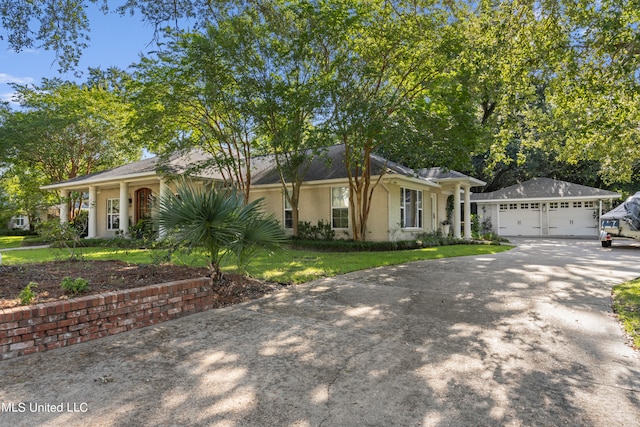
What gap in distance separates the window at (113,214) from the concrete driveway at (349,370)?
16.5 metres

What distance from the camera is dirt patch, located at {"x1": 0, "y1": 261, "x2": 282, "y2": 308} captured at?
488 cm

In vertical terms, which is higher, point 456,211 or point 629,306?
point 456,211

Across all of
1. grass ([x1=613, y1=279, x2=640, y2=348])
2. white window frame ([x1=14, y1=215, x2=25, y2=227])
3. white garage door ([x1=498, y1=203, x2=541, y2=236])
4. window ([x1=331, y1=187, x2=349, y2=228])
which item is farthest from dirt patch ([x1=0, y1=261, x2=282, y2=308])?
white window frame ([x1=14, y1=215, x2=25, y2=227])

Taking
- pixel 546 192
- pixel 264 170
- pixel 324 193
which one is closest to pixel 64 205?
pixel 264 170

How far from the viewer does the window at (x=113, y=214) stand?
64.0 ft

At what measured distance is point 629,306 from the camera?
18.5 ft

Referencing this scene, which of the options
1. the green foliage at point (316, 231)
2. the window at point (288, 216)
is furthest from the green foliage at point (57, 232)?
the window at point (288, 216)

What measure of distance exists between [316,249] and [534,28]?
32.0ft

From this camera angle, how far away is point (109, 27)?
8.28 meters

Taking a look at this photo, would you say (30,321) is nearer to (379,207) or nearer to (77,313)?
(77,313)

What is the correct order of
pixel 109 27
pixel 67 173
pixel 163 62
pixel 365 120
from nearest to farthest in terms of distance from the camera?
1. pixel 109 27
2. pixel 365 120
3. pixel 163 62
4. pixel 67 173

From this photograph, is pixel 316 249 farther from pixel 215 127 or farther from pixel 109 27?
pixel 109 27

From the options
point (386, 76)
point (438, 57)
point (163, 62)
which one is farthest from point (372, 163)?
point (163, 62)

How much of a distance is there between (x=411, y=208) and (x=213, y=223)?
1237cm
